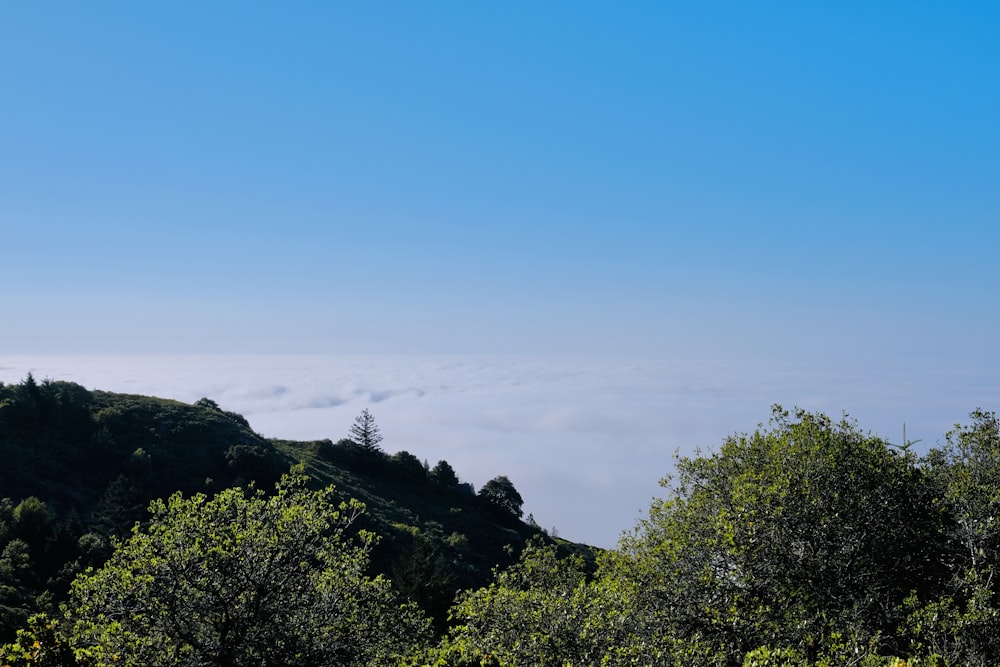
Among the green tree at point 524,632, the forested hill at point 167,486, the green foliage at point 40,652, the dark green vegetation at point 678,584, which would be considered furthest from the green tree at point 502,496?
the green foliage at point 40,652

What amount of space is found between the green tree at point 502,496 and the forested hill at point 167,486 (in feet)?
0.96

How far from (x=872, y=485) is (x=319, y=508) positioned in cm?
2010

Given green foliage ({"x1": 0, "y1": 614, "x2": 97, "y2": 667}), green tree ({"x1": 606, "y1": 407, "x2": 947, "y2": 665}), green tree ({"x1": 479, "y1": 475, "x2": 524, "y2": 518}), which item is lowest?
green tree ({"x1": 479, "y1": 475, "x2": 524, "y2": 518})

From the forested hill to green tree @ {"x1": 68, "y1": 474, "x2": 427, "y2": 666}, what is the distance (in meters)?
24.8

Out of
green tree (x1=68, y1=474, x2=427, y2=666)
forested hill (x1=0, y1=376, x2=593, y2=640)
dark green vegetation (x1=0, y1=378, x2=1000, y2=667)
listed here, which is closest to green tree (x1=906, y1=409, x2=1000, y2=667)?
dark green vegetation (x1=0, y1=378, x2=1000, y2=667)

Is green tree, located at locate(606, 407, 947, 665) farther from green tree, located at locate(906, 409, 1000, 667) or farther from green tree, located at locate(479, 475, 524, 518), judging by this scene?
green tree, located at locate(479, 475, 524, 518)

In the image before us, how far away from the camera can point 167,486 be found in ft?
294

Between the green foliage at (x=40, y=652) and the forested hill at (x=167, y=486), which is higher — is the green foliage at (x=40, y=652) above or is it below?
above

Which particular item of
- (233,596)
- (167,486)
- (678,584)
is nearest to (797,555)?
(678,584)

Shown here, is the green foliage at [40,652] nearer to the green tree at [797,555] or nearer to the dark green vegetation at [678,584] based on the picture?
the dark green vegetation at [678,584]

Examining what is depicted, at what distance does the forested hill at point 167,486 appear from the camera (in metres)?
59.0

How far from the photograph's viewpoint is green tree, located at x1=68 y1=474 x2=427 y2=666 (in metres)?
18.3

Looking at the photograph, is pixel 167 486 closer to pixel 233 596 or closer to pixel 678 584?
pixel 233 596

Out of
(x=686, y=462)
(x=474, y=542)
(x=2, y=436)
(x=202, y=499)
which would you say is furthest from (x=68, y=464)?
(x=686, y=462)
